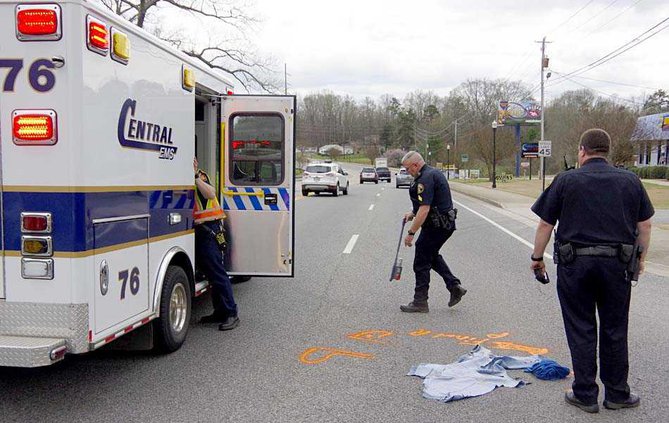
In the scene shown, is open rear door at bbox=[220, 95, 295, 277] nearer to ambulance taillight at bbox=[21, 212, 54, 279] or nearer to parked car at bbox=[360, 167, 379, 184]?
ambulance taillight at bbox=[21, 212, 54, 279]

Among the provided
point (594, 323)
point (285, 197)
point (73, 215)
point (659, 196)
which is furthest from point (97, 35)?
point (659, 196)

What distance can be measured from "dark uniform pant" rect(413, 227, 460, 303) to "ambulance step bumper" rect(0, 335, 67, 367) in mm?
4422

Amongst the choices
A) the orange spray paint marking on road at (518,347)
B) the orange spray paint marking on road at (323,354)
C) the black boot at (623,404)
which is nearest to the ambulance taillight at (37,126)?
the orange spray paint marking on road at (323,354)

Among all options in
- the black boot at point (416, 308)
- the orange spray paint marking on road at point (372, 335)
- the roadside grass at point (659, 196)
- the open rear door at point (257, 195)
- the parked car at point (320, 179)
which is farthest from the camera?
the parked car at point (320, 179)

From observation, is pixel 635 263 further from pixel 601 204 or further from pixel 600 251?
pixel 601 204

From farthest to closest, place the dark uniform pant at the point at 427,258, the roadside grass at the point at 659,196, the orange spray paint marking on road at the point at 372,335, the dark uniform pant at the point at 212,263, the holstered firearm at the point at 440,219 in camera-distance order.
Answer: the roadside grass at the point at 659,196 < the dark uniform pant at the point at 427,258 < the holstered firearm at the point at 440,219 < the dark uniform pant at the point at 212,263 < the orange spray paint marking on road at the point at 372,335

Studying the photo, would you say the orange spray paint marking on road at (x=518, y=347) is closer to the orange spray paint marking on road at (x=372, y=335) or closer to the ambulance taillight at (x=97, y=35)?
the orange spray paint marking on road at (x=372, y=335)

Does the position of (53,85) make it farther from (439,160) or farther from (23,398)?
(439,160)

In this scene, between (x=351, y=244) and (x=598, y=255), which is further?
(x=351, y=244)

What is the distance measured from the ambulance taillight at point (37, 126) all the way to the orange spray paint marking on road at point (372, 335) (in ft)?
11.8

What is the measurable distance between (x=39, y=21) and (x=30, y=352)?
6.81 feet

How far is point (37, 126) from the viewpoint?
4125 millimetres

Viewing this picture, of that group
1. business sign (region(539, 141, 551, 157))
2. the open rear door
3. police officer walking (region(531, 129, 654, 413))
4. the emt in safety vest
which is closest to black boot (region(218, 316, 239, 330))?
the emt in safety vest

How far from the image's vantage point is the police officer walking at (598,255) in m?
4.51
